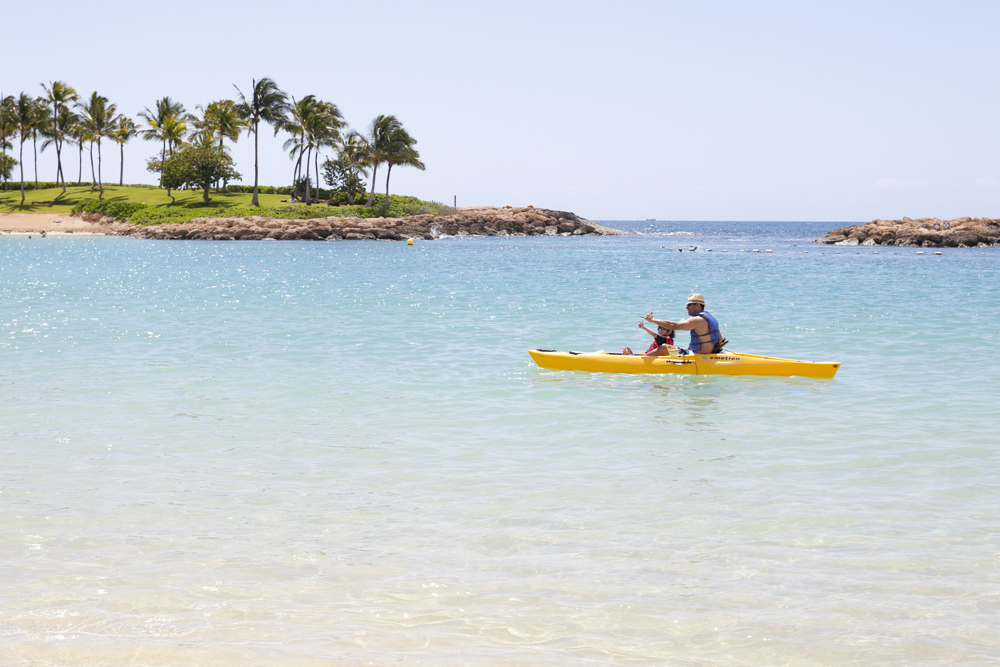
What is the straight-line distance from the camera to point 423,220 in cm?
8375

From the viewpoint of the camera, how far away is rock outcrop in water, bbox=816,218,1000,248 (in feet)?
234

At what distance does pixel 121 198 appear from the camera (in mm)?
87438

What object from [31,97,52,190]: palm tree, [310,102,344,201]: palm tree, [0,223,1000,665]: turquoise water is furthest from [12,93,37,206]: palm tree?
[0,223,1000,665]: turquoise water

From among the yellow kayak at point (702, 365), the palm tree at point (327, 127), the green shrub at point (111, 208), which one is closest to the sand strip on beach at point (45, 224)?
the green shrub at point (111, 208)

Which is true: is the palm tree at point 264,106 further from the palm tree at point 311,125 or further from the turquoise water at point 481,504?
the turquoise water at point 481,504

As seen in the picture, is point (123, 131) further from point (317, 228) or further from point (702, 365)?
point (702, 365)

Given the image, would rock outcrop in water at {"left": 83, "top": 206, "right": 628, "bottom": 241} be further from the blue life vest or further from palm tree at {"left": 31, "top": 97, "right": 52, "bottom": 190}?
the blue life vest

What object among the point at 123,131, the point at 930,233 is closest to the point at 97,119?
the point at 123,131

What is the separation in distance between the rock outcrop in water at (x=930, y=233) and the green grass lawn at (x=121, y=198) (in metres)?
53.1

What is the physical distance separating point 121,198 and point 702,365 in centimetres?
8580

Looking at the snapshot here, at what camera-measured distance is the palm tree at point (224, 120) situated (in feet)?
271

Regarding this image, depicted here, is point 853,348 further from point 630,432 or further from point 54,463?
point 54,463

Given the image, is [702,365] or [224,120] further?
[224,120]

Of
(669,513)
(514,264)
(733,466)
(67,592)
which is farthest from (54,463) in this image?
(514,264)
